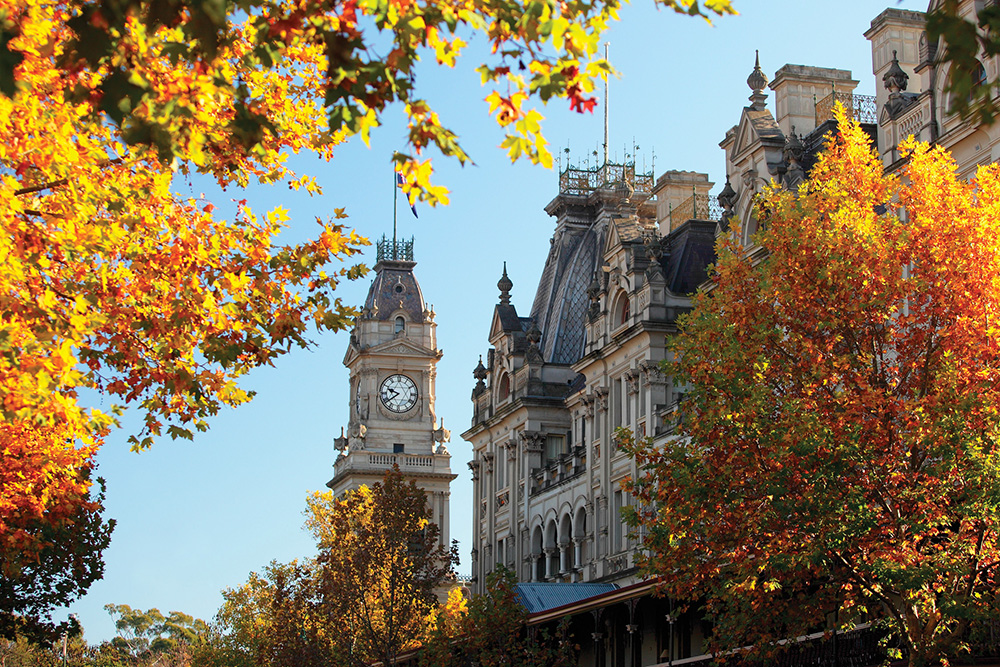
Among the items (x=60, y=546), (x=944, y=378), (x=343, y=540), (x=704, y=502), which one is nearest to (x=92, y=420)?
(x=704, y=502)

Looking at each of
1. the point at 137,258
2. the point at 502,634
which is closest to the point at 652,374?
the point at 502,634

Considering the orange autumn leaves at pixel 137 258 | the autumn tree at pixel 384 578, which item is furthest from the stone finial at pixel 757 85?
the orange autumn leaves at pixel 137 258

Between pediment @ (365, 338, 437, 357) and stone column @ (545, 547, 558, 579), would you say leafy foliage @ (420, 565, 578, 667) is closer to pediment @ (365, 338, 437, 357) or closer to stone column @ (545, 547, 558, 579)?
stone column @ (545, 547, 558, 579)

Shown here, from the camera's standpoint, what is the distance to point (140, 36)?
11648 millimetres

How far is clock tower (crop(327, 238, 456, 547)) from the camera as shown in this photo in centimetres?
10800

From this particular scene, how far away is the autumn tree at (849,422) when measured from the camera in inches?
956

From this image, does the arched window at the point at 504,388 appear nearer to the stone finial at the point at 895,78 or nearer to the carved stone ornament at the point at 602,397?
the carved stone ornament at the point at 602,397

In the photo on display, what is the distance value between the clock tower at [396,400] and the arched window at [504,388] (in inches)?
1436

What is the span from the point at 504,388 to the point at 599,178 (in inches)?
503

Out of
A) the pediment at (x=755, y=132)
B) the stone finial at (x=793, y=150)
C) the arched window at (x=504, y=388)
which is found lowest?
the stone finial at (x=793, y=150)

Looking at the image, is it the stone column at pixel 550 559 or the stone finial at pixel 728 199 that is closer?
the stone finial at pixel 728 199

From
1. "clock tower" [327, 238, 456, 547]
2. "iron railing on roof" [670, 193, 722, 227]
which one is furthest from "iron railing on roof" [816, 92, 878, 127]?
"clock tower" [327, 238, 456, 547]

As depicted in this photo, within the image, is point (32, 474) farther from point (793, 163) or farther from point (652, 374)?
point (652, 374)

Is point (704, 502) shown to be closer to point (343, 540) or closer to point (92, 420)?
point (92, 420)
